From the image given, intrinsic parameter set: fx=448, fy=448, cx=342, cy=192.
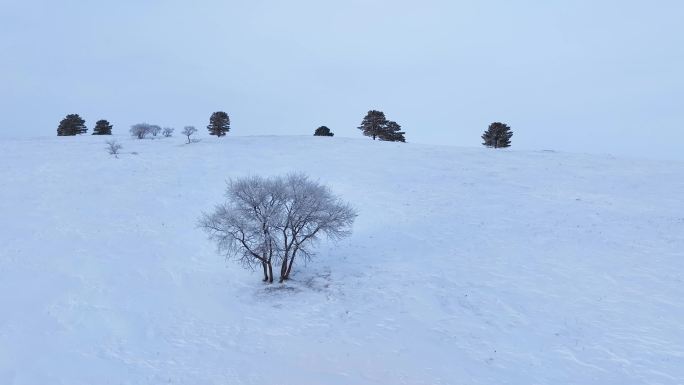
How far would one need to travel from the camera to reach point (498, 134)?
67.8 metres

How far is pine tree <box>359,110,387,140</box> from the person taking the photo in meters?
72.0

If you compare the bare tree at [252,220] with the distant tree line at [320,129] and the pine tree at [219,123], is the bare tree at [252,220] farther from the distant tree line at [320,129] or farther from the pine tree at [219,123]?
the pine tree at [219,123]

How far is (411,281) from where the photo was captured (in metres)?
23.3

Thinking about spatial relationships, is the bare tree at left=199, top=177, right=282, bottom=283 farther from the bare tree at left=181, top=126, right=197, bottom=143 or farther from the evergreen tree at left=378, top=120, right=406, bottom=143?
the evergreen tree at left=378, top=120, right=406, bottom=143

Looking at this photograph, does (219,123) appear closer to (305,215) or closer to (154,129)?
(154,129)

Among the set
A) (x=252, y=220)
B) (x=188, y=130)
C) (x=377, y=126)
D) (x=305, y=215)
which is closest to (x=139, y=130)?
(x=188, y=130)

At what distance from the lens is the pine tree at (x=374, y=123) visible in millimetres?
72000

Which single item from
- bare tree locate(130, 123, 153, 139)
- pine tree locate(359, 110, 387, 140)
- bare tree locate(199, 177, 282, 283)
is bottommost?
bare tree locate(199, 177, 282, 283)

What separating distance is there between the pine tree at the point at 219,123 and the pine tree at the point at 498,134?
136 feet

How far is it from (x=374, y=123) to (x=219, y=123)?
82.4 ft

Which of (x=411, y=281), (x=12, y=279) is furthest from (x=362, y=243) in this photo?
(x=12, y=279)

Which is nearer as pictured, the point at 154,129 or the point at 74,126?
the point at 154,129

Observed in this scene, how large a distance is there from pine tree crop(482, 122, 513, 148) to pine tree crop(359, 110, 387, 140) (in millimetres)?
16126

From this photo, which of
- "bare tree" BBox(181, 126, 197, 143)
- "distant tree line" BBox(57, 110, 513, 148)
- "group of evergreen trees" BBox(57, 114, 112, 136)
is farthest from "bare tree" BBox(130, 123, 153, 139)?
"group of evergreen trees" BBox(57, 114, 112, 136)
